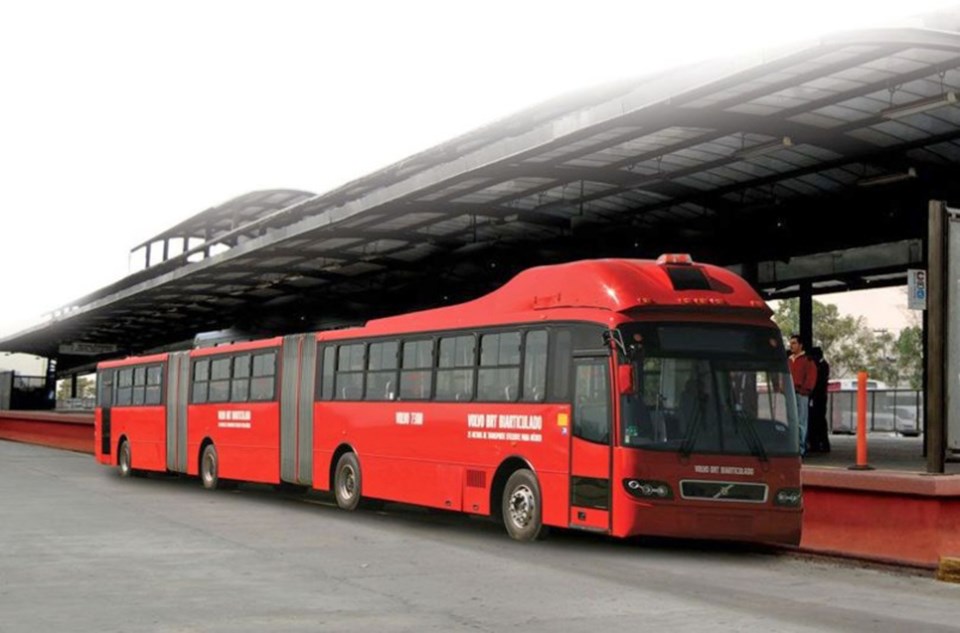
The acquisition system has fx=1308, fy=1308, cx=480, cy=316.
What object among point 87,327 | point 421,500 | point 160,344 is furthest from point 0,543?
point 160,344

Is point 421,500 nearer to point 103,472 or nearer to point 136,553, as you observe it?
point 136,553

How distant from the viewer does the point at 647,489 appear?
12.9 meters

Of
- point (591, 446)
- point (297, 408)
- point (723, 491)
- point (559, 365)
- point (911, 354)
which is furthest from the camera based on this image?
point (911, 354)

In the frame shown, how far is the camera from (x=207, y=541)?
Result: 14.3m

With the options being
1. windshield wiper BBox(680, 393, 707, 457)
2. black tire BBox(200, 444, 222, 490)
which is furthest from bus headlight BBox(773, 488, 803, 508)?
black tire BBox(200, 444, 222, 490)

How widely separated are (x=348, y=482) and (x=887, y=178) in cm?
924

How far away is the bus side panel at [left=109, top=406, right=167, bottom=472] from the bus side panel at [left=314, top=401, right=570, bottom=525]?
8066 mm

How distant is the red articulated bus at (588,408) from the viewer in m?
13.1

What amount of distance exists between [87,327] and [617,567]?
2050 inches

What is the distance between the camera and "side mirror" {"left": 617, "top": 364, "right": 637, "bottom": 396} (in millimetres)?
13211

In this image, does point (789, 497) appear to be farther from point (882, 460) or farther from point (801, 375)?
point (882, 460)

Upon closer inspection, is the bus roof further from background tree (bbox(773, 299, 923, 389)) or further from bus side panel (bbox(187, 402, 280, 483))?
background tree (bbox(773, 299, 923, 389))

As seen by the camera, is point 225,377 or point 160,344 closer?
point 225,377

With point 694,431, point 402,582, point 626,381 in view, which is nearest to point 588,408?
point 626,381
